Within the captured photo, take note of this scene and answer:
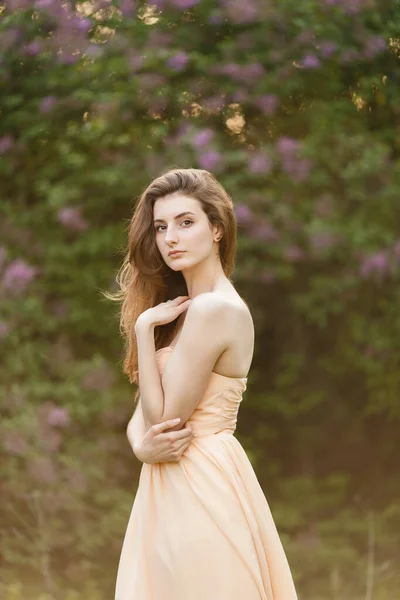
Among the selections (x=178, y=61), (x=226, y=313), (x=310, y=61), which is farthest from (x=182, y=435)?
(x=310, y=61)

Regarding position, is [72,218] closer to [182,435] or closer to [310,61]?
[310,61]

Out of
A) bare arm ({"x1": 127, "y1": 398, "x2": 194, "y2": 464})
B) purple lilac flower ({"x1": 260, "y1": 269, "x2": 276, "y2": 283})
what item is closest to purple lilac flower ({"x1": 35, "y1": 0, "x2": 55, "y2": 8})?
purple lilac flower ({"x1": 260, "y1": 269, "x2": 276, "y2": 283})

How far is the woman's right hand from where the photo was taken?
7.48ft

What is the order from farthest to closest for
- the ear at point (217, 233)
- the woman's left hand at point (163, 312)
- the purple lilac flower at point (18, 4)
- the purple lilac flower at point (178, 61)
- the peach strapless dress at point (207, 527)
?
1. the purple lilac flower at point (18, 4)
2. the purple lilac flower at point (178, 61)
3. the ear at point (217, 233)
4. the woman's left hand at point (163, 312)
5. the peach strapless dress at point (207, 527)

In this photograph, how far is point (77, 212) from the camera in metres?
4.59

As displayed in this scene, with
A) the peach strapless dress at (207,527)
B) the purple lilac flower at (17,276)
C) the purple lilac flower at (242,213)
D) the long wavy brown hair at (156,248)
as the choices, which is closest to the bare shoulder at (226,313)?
the peach strapless dress at (207,527)

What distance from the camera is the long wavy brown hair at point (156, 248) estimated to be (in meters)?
2.46

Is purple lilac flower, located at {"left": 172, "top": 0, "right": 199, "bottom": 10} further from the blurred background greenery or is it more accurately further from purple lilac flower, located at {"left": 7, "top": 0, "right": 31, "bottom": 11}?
purple lilac flower, located at {"left": 7, "top": 0, "right": 31, "bottom": 11}

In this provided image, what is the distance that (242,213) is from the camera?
4.48m

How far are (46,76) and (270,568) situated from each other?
2945 millimetres

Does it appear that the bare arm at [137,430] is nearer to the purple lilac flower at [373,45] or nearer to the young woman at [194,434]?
the young woman at [194,434]

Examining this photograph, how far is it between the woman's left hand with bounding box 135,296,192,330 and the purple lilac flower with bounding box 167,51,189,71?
2.28m

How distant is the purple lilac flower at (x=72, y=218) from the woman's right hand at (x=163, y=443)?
2386mm

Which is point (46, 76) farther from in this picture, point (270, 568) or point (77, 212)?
point (270, 568)
